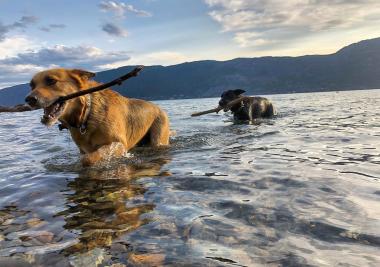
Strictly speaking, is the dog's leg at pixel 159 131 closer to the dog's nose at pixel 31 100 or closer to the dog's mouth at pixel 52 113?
the dog's mouth at pixel 52 113

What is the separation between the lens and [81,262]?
3.75m

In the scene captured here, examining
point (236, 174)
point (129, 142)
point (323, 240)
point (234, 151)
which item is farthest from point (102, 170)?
point (323, 240)

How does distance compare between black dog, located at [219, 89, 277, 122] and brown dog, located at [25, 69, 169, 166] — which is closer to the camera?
brown dog, located at [25, 69, 169, 166]

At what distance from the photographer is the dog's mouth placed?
25.5 feet

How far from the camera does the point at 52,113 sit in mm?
7895

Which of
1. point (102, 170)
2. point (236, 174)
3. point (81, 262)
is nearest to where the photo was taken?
point (81, 262)

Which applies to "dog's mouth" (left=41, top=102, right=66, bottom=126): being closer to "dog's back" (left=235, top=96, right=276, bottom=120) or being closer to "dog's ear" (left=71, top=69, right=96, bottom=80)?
"dog's ear" (left=71, top=69, right=96, bottom=80)

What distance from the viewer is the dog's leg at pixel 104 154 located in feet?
27.7

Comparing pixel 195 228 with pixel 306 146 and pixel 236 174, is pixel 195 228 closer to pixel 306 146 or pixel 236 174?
pixel 236 174

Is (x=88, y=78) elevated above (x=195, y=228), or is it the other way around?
(x=88, y=78)

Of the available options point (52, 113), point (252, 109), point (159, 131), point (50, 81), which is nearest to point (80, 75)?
Answer: point (50, 81)

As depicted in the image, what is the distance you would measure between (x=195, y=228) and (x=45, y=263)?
1634mm

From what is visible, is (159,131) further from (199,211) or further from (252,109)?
(252,109)

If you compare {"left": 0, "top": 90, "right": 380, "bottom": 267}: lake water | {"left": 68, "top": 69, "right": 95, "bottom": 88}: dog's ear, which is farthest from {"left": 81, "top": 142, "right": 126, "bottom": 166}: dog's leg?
{"left": 68, "top": 69, "right": 95, "bottom": 88}: dog's ear
